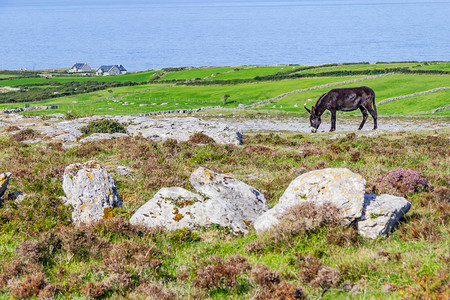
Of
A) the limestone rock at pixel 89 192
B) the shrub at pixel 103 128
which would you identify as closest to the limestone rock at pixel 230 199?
the limestone rock at pixel 89 192

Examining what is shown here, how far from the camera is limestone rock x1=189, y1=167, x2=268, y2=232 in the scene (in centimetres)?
965

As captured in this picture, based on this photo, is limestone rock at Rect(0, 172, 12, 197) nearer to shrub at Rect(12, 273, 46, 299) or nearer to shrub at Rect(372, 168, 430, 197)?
shrub at Rect(12, 273, 46, 299)

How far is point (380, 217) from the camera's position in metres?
8.38

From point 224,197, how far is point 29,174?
26.3 feet

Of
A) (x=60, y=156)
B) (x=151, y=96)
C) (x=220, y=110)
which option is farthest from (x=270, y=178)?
(x=151, y=96)

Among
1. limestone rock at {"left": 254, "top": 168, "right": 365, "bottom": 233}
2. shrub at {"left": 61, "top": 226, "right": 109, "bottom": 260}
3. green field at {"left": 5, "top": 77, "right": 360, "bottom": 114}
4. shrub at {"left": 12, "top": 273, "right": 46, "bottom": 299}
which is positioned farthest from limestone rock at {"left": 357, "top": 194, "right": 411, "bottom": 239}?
green field at {"left": 5, "top": 77, "right": 360, "bottom": 114}

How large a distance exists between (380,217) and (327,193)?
1.27 meters

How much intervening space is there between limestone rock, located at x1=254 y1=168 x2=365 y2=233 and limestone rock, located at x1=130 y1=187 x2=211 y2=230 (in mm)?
1621

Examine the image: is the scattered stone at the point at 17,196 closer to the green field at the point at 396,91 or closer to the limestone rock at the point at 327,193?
the limestone rock at the point at 327,193

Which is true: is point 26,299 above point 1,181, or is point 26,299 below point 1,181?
below

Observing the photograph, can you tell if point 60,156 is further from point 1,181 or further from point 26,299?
point 26,299

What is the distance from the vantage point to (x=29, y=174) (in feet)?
45.6

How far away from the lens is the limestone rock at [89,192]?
10.1 m

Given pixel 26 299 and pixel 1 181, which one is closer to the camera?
pixel 26 299
